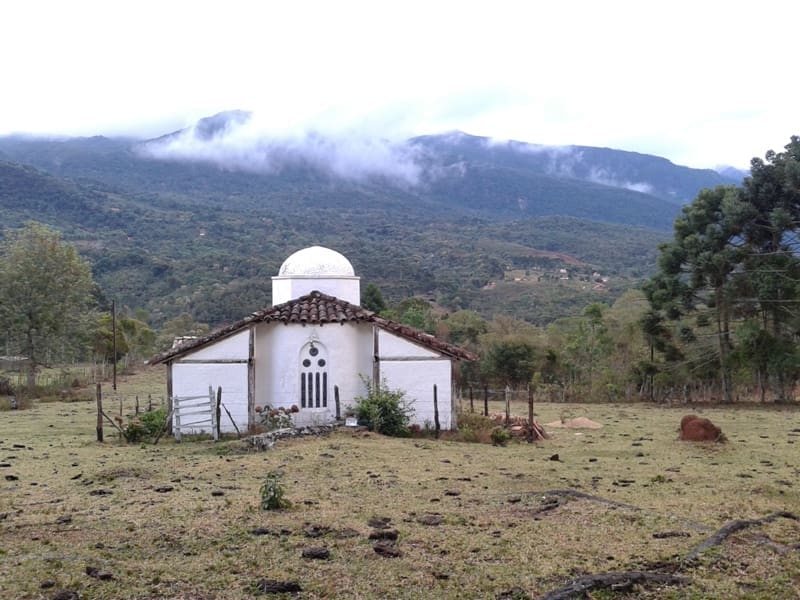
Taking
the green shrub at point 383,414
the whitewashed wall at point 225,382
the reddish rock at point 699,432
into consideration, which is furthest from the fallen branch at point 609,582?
the whitewashed wall at point 225,382

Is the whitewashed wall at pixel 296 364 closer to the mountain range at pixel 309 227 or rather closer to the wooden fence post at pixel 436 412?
the wooden fence post at pixel 436 412

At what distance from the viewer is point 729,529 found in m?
9.57

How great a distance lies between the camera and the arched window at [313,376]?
69.4 feet

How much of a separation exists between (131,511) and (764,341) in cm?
A: 2831

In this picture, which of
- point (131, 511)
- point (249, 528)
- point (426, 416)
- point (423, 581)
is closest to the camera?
point (423, 581)

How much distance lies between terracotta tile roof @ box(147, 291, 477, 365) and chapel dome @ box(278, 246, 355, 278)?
225 centimetres

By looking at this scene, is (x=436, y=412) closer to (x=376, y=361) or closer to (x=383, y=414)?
(x=383, y=414)

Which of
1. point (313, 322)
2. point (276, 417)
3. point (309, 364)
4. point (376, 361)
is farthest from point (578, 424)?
point (276, 417)

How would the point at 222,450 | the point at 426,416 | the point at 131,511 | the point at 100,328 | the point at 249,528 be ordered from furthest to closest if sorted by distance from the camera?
the point at 100,328, the point at 426,416, the point at 222,450, the point at 131,511, the point at 249,528

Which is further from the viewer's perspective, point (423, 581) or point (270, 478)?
point (270, 478)

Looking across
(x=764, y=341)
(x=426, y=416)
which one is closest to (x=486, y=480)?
(x=426, y=416)

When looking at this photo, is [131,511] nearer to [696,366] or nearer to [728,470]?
[728,470]

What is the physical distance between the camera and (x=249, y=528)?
9.77m

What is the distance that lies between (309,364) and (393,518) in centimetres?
1113
